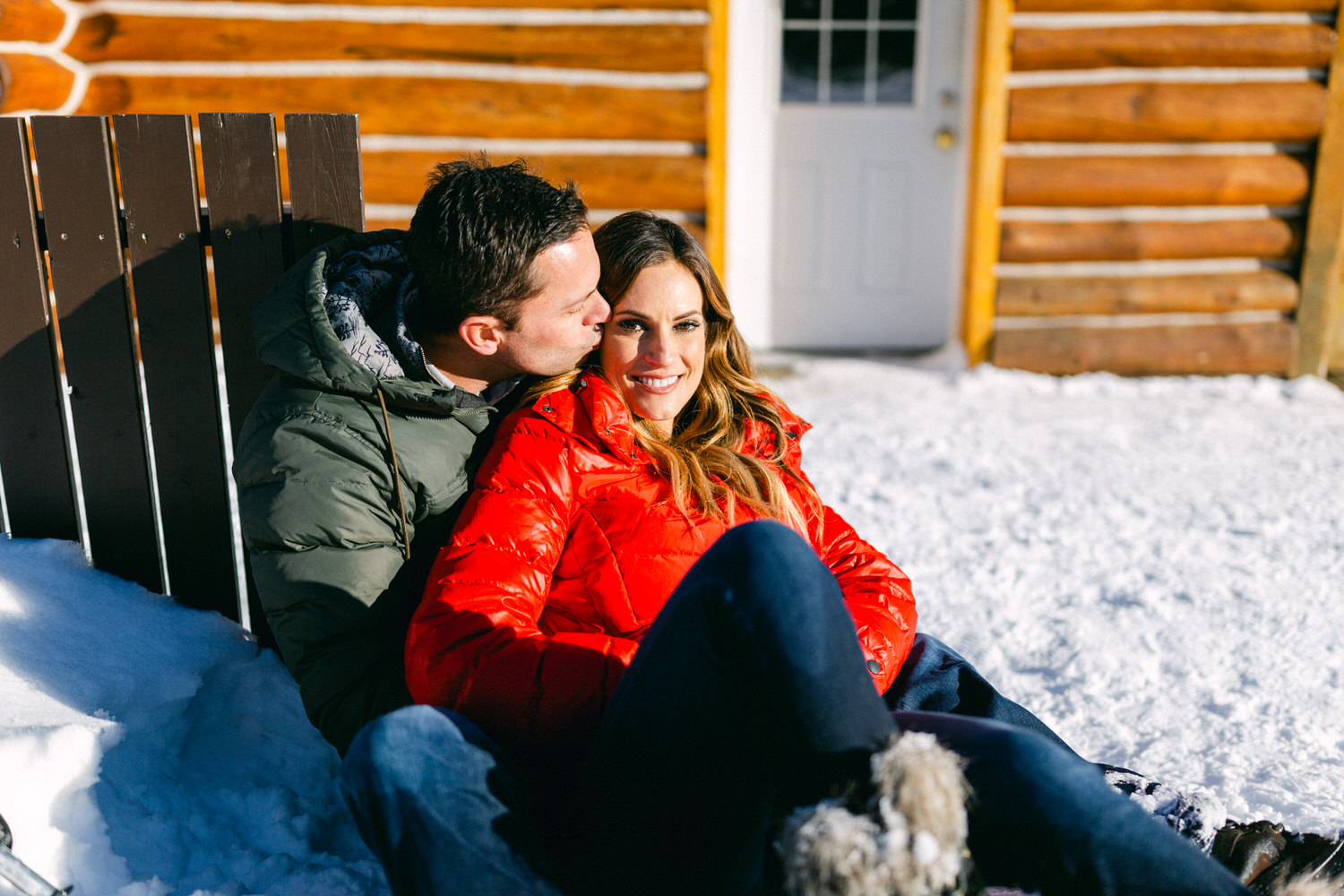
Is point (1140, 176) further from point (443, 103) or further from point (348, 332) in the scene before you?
point (348, 332)

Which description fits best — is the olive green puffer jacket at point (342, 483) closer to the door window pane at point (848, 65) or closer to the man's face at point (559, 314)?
the man's face at point (559, 314)

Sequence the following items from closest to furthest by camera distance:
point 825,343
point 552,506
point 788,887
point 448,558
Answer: point 788,887
point 448,558
point 552,506
point 825,343

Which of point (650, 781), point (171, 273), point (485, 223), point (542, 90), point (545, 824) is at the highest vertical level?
point (542, 90)

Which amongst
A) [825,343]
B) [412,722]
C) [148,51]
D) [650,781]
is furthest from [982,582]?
[148,51]

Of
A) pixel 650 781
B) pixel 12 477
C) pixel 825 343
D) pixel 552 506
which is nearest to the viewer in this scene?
pixel 650 781

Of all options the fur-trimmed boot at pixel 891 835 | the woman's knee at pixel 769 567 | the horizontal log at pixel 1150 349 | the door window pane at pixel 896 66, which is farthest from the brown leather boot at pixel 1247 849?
the door window pane at pixel 896 66

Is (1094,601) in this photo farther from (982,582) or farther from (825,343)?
(825,343)

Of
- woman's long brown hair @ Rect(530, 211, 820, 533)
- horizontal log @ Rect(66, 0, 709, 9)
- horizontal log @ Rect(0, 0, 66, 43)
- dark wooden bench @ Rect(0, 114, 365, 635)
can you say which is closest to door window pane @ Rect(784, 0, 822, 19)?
horizontal log @ Rect(66, 0, 709, 9)

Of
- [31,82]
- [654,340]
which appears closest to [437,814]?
[654,340]

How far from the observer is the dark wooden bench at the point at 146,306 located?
203cm

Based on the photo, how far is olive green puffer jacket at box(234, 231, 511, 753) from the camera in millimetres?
1644

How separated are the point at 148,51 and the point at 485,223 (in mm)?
3947

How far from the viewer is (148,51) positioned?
4.70 metres

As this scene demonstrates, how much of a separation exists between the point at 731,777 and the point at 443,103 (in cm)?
428
